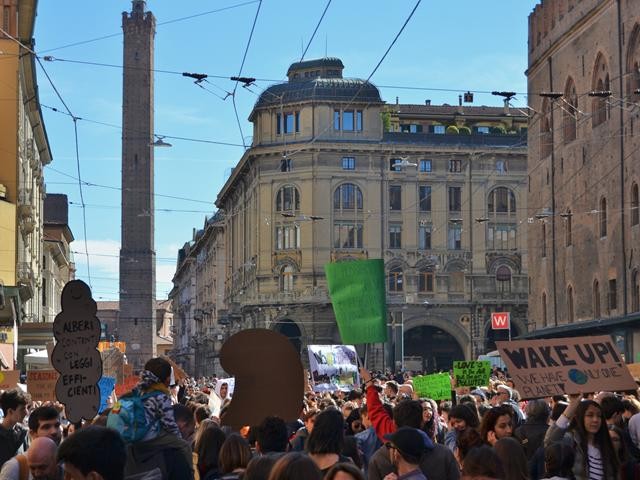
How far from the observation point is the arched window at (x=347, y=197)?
76.1 meters

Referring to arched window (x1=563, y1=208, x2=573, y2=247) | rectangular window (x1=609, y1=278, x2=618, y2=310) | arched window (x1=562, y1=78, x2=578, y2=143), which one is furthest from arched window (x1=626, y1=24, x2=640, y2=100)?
arched window (x1=563, y1=208, x2=573, y2=247)

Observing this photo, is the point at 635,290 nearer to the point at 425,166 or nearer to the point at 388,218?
the point at 388,218

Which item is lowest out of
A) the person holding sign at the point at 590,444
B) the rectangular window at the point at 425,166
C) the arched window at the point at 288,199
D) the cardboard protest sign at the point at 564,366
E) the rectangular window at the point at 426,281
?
the person holding sign at the point at 590,444

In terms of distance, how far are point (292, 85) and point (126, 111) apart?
26585 mm

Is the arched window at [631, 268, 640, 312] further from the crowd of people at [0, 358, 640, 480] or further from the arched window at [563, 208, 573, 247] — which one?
the crowd of people at [0, 358, 640, 480]

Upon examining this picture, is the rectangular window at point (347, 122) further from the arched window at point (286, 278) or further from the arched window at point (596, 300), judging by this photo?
the arched window at point (596, 300)

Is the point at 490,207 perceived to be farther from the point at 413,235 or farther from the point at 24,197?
the point at 24,197

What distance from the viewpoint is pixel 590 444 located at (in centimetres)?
923

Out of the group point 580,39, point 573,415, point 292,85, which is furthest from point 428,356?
point 573,415

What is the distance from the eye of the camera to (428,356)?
7625 centimetres

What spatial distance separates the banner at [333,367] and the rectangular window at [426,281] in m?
51.4

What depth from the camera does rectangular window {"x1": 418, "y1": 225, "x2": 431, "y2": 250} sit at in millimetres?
76812

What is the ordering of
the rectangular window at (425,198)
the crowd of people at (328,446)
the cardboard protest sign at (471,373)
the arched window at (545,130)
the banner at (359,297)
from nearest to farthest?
the crowd of people at (328,446) < the banner at (359,297) < the cardboard protest sign at (471,373) < the arched window at (545,130) < the rectangular window at (425,198)

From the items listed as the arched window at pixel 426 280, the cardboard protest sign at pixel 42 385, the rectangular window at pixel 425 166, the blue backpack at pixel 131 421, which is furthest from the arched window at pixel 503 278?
the blue backpack at pixel 131 421
